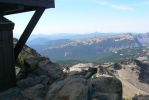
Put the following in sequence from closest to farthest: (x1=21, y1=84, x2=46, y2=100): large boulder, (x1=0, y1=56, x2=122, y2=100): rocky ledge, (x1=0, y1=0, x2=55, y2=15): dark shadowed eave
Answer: (x1=0, y1=56, x2=122, y2=100): rocky ledge → (x1=0, y1=0, x2=55, y2=15): dark shadowed eave → (x1=21, y1=84, x2=46, y2=100): large boulder

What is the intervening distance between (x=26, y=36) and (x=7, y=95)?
11.5 ft

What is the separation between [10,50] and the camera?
55.7 ft

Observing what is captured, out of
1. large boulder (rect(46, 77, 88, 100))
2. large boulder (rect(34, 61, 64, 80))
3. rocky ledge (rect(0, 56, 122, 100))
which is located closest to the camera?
large boulder (rect(46, 77, 88, 100))

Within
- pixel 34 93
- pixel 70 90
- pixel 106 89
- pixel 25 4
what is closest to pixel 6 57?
pixel 34 93

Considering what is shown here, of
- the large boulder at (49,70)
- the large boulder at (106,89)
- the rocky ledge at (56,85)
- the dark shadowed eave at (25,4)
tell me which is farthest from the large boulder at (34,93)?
the dark shadowed eave at (25,4)

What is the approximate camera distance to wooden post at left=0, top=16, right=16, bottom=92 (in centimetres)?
1644

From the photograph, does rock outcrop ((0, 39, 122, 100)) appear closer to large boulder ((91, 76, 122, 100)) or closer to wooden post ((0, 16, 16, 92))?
large boulder ((91, 76, 122, 100))

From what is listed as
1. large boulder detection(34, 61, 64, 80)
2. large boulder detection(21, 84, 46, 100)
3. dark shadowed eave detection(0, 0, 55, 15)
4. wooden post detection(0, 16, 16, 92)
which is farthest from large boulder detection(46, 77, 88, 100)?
dark shadowed eave detection(0, 0, 55, 15)

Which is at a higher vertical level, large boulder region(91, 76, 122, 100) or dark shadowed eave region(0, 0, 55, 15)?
dark shadowed eave region(0, 0, 55, 15)

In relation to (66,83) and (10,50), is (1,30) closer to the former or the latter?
(10,50)

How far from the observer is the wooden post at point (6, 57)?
647 inches

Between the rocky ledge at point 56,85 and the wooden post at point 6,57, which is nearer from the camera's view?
the rocky ledge at point 56,85

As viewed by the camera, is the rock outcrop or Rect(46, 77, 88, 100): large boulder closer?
Rect(46, 77, 88, 100): large boulder

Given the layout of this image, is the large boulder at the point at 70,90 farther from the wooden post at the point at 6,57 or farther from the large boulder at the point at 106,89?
the wooden post at the point at 6,57
